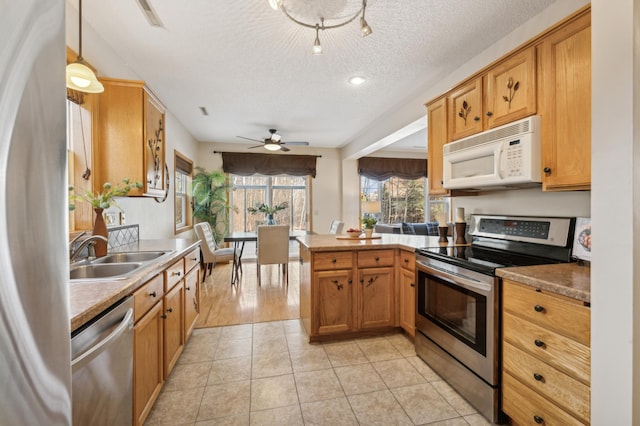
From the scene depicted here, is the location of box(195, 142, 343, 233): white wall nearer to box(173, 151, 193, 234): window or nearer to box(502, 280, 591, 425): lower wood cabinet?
box(173, 151, 193, 234): window

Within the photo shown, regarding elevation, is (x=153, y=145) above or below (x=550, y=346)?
above

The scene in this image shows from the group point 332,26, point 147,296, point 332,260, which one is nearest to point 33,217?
point 147,296

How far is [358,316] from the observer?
2559 millimetres

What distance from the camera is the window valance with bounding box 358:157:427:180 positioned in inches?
264

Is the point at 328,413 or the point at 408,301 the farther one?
the point at 408,301

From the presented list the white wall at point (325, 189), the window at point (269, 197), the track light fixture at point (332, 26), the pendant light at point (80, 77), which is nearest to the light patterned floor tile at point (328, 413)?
the pendant light at point (80, 77)

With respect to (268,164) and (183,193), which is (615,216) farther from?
(268,164)

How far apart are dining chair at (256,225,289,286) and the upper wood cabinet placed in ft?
7.09

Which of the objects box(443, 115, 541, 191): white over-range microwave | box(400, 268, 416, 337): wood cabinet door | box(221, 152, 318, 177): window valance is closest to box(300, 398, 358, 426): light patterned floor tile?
box(400, 268, 416, 337): wood cabinet door

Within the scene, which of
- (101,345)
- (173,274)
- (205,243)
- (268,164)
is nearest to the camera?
(101,345)

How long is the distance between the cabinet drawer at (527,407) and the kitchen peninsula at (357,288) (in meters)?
0.93

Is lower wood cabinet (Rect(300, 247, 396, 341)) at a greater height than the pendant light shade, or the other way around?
the pendant light shade

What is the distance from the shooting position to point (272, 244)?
4340mm

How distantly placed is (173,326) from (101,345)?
45.5 inches
